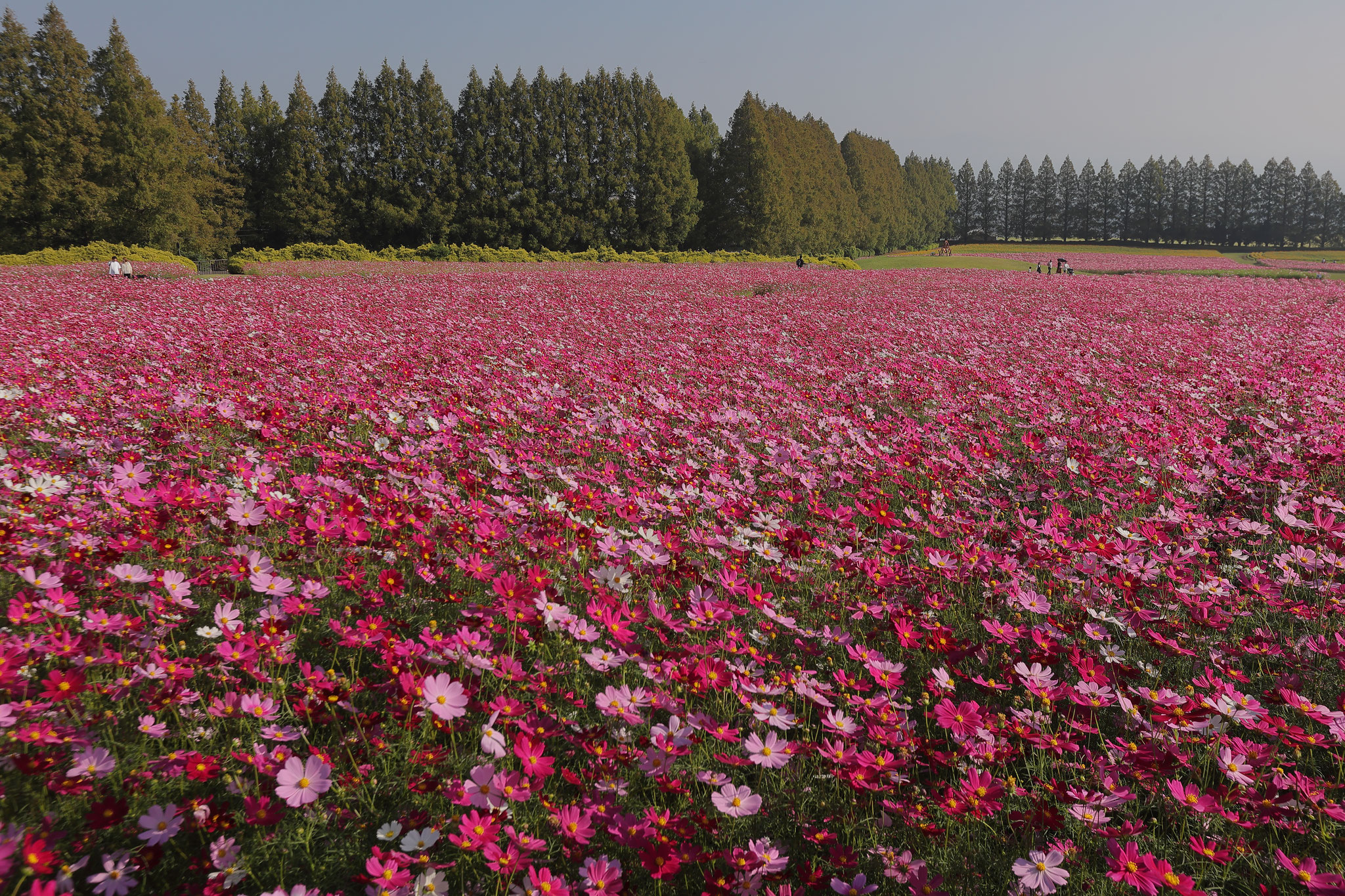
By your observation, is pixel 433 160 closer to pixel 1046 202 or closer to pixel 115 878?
pixel 115 878

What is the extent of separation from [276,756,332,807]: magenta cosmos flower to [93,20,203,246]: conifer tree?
5055 centimetres

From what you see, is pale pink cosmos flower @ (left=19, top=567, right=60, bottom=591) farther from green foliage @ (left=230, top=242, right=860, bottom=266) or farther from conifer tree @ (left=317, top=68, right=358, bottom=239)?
conifer tree @ (left=317, top=68, right=358, bottom=239)

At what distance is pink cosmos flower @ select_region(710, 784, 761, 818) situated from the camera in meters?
1.57

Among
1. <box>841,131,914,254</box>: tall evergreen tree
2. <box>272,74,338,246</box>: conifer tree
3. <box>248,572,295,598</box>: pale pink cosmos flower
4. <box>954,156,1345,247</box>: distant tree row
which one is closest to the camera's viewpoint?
<box>248,572,295,598</box>: pale pink cosmos flower

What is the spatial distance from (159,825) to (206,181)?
5630 cm

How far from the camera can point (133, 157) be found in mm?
38875

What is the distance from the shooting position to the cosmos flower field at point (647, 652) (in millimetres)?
1560

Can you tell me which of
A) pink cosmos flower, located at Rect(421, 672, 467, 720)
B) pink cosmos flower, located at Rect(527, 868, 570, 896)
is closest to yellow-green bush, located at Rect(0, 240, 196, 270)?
pink cosmos flower, located at Rect(421, 672, 467, 720)

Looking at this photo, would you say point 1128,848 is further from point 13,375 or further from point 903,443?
point 13,375

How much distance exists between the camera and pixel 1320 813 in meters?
1.84

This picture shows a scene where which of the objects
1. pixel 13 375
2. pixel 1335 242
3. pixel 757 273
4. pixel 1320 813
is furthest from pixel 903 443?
pixel 1335 242

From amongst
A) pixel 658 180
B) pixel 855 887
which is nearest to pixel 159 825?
pixel 855 887

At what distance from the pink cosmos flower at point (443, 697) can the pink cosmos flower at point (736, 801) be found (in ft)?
2.19

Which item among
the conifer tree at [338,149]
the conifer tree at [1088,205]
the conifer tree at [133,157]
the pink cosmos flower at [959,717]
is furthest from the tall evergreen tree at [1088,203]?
the pink cosmos flower at [959,717]
